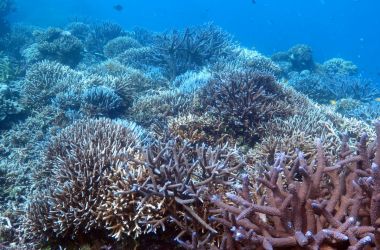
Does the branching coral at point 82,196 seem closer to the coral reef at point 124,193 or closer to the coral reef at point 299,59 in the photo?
the coral reef at point 124,193

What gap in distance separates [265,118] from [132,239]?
3445mm

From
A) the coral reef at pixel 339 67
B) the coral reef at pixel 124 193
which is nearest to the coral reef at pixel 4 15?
the coral reef at pixel 124 193

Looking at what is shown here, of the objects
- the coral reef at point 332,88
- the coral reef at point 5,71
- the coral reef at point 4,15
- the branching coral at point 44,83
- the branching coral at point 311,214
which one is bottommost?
the branching coral at point 311,214

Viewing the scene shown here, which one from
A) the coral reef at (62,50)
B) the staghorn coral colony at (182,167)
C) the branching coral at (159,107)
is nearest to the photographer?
the staghorn coral colony at (182,167)

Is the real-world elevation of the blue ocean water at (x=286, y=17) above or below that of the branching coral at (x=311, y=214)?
above

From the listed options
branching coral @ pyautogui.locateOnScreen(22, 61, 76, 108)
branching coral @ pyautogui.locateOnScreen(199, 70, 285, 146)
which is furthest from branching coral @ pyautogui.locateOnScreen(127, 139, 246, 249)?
branching coral @ pyautogui.locateOnScreen(22, 61, 76, 108)

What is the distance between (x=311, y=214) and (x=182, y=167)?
147cm

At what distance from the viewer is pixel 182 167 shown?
3414 millimetres

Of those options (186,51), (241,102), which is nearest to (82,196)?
(241,102)

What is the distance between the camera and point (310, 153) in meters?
4.38

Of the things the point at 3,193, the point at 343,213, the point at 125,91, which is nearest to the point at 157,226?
the point at 343,213

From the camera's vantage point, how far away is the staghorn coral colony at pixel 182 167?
2.36 meters

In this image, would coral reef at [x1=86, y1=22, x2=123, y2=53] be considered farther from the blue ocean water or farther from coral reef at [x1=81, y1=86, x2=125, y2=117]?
the blue ocean water

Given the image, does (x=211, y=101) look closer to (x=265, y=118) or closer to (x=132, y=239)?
(x=265, y=118)
